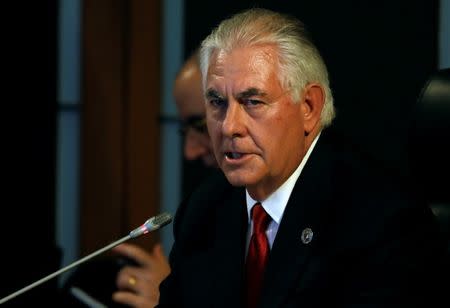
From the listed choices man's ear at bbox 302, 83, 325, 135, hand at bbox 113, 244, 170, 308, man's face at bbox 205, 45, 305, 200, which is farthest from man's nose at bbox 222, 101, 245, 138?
hand at bbox 113, 244, 170, 308

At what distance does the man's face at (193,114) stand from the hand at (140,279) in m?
0.58

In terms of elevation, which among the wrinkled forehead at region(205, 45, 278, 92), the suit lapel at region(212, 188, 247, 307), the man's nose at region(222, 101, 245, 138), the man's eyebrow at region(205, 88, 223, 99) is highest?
the wrinkled forehead at region(205, 45, 278, 92)

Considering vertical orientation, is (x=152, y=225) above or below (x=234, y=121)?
below

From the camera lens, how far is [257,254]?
1.81 m

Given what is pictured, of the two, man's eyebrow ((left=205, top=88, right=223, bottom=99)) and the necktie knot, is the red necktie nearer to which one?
the necktie knot

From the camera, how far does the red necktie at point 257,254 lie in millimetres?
1798

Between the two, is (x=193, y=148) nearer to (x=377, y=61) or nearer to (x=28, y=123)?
(x=377, y=61)

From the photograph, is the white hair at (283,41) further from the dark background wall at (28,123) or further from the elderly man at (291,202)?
the dark background wall at (28,123)

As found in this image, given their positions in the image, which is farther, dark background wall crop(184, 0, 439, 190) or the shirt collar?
dark background wall crop(184, 0, 439, 190)

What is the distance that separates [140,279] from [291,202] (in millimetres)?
625

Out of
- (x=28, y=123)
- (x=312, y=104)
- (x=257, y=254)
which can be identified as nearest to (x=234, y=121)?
(x=312, y=104)

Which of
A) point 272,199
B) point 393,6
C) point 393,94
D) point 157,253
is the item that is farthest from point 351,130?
point 272,199

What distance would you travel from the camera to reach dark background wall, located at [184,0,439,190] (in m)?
2.85

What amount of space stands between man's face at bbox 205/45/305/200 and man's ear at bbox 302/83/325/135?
0.02 metres
